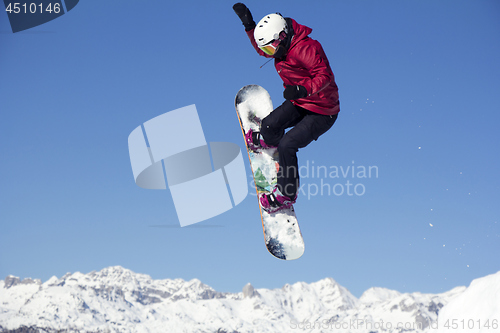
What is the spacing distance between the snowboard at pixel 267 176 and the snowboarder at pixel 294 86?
95 centimetres

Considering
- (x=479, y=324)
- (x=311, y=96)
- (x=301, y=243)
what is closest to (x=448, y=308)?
(x=479, y=324)

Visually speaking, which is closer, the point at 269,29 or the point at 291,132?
the point at 269,29

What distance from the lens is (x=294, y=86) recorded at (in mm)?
7918

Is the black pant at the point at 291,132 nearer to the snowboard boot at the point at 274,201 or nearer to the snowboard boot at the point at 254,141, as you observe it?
the snowboard boot at the point at 254,141

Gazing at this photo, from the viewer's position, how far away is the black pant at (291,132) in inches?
349

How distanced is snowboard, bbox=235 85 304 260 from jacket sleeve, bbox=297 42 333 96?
2.44 meters

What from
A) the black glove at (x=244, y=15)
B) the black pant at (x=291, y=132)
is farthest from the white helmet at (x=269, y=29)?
the black pant at (x=291, y=132)

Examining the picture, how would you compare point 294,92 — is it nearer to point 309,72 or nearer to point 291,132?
point 309,72

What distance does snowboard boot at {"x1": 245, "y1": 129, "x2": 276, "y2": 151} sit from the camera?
10297 millimetres

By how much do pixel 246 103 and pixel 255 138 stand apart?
81 centimetres

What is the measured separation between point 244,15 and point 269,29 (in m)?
0.95

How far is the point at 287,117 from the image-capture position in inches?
366

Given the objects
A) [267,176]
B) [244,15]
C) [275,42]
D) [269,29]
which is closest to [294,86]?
[275,42]

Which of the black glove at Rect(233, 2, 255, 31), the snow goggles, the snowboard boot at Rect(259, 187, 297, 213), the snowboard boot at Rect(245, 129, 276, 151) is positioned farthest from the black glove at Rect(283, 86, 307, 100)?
the snowboard boot at Rect(259, 187, 297, 213)
